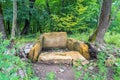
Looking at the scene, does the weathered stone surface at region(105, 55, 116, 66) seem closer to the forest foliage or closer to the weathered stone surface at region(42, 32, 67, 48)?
the weathered stone surface at region(42, 32, 67, 48)

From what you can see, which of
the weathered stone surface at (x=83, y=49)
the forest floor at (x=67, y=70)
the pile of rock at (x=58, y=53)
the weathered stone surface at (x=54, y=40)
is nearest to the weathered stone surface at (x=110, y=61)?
the forest floor at (x=67, y=70)

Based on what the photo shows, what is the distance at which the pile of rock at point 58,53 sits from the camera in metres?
5.47

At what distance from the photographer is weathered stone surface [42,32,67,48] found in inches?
243

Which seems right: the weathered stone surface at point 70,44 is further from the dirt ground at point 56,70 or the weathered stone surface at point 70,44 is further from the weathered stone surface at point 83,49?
the dirt ground at point 56,70

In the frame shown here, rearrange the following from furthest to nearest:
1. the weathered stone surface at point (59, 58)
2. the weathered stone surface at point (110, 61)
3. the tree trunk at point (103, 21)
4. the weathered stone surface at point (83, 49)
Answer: the tree trunk at point (103, 21) < the weathered stone surface at point (83, 49) < the weathered stone surface at point (59, 58) < the weathered stone surface at point (110, 61)

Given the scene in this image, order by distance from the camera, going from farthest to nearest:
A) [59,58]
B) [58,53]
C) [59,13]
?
[59,13] < [58,53] < [59,58]

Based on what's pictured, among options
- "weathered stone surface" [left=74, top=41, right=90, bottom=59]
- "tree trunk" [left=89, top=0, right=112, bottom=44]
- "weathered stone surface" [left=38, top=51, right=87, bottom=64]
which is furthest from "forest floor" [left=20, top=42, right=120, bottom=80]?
"tree trunk" [left=89, top=0, right=112, bottom=44]

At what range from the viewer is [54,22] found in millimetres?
9125

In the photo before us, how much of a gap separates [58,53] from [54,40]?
19.4 inches

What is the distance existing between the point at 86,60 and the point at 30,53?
4.51 feet

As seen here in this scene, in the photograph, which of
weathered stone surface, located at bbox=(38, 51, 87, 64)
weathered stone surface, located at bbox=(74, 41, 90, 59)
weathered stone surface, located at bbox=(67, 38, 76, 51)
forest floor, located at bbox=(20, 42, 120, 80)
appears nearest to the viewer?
forest floor, located at bbox=(20, 42, 120, 80)

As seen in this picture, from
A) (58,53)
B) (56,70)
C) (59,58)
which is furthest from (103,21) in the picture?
(56,70)

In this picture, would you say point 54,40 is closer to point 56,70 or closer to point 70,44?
point 70,44

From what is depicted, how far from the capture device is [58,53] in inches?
231
